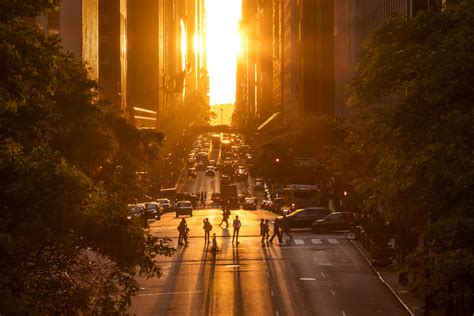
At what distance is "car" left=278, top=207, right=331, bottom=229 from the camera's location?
75.3 meters

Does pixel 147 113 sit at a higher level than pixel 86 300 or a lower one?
higher

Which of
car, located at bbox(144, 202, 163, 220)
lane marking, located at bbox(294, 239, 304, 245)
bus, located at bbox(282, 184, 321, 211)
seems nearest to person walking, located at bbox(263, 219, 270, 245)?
lane marking, located at bbox(294, 239, 304, 245)

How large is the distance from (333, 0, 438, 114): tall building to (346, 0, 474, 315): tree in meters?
53.3

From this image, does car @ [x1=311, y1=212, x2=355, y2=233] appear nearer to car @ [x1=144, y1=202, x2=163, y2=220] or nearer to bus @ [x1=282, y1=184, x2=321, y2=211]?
car @ [x1=144, y1=202, x2=163, y2=220]

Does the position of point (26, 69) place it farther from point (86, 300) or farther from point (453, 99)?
point (453, 99)

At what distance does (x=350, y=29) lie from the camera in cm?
13275

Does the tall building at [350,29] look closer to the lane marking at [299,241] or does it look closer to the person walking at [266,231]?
the lane marking at [299,241]

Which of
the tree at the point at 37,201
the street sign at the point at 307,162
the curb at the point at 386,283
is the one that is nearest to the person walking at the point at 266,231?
the curb at the point at 386,283

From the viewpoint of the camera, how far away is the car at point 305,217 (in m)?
75.3

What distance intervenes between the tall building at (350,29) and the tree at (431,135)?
53.3m

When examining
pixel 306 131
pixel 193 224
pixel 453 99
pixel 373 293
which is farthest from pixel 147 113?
pixel 453 99

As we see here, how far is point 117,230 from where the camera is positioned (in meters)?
21.4

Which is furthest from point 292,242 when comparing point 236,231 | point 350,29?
point 350,29

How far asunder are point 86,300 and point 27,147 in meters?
3.19
